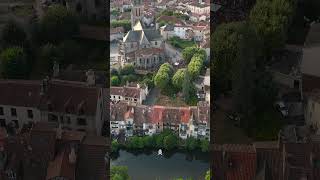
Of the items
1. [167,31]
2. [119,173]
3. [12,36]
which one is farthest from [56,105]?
[12,36]

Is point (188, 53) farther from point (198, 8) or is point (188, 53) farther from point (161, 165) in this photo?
point (161, 165)

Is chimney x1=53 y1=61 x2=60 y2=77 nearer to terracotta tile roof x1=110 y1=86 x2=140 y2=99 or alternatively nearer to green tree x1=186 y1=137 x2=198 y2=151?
terracotta tile roof x1=110 y1=86 x2=140 y2=99

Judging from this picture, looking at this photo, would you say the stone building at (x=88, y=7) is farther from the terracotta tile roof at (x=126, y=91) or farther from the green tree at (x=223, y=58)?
the terracotta tile roof at (x=126, y=91)

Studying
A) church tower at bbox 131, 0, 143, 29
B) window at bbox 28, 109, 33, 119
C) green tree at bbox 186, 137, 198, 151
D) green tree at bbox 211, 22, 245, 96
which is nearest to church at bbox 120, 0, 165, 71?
church tower at bbox 131, 0, 143, 29

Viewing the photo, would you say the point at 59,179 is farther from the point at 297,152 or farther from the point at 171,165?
the point at 297,152

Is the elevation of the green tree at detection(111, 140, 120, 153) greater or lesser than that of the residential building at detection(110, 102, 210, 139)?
lesser

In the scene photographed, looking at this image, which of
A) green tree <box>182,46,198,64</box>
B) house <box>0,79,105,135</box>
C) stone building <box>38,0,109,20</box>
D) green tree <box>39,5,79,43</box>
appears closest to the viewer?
green tree <box>182,46,198,64</box>

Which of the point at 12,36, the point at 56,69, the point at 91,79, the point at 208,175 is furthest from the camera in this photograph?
the point at 12,36
